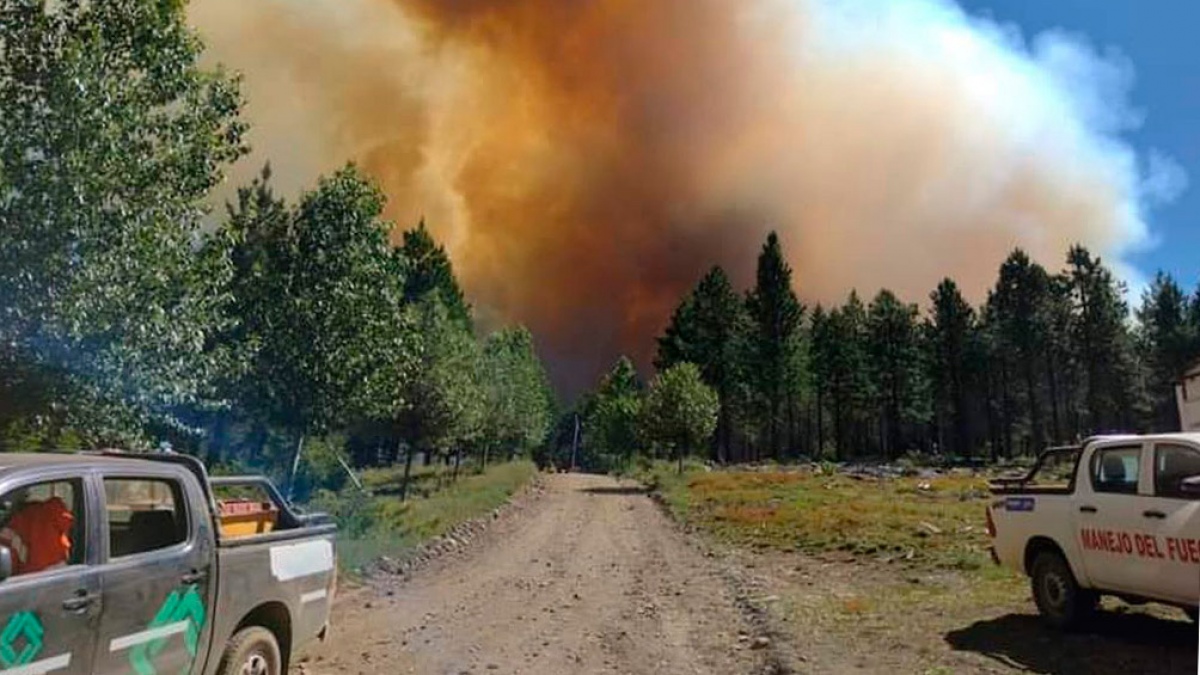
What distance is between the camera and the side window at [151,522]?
5.65 metres

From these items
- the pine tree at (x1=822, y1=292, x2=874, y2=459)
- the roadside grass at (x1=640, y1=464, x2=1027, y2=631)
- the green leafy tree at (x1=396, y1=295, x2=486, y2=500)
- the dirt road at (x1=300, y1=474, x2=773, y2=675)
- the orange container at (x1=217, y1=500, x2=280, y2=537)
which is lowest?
the dirt road at (x1=300, y1=474, x2=773, y2=675)

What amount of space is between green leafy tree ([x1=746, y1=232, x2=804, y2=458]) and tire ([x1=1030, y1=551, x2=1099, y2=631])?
73.5m

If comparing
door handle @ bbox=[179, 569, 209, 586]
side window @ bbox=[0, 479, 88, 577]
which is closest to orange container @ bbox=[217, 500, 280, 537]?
door handle @ bbox=[179, 569, 209, 586]

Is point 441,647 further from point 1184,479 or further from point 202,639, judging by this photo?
point 1184,479

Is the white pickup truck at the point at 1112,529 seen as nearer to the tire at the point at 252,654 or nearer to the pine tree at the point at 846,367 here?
the tire at the point at 252,654

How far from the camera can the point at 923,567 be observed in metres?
15.5

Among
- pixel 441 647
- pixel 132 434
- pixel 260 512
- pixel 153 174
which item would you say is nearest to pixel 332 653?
pixel 441 647

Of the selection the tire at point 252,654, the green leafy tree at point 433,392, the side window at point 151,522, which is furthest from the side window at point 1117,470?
the green leafy tree at point 433,392

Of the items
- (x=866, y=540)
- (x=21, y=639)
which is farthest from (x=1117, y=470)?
(x=866, y=540)

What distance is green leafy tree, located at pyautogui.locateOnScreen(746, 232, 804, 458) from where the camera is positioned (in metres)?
83.3

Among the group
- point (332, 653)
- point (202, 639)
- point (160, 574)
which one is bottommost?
point (332, 653)

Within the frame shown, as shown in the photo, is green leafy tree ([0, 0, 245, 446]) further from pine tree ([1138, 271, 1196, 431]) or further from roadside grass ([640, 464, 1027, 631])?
pine tree ([1138, 271, 1196, 431])

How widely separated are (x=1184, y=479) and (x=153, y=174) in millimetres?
13101

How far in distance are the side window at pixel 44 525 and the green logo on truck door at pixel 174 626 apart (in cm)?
70
